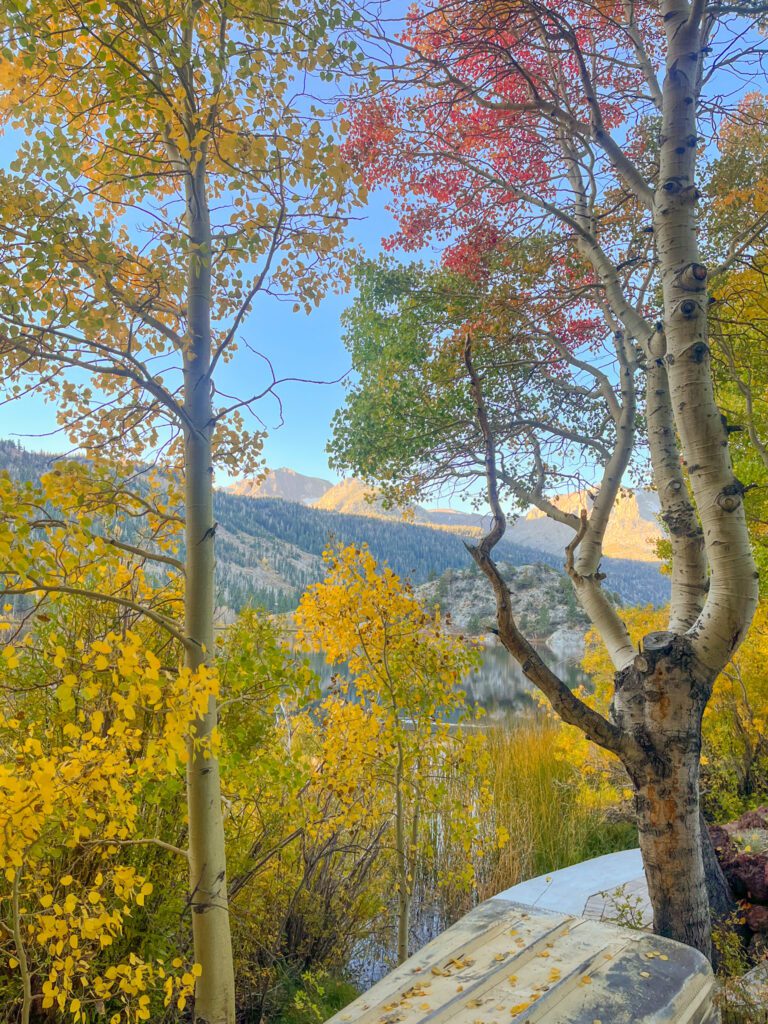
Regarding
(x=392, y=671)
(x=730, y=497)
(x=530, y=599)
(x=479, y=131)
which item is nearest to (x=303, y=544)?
(x=530, y=599)

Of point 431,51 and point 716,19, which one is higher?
point 431,51

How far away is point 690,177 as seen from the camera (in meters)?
2.42

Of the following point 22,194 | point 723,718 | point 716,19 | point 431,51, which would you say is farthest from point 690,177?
point 723,718

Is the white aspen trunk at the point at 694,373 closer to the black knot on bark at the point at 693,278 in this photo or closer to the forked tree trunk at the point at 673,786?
the black knot on bark at the point at 693,278

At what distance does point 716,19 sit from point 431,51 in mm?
1393

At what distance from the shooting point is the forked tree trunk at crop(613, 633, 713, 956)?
7.34ft

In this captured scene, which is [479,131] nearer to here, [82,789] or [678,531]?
[678,531]

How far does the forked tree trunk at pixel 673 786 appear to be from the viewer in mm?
2238

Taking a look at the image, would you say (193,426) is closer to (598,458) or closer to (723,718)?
(598,458)

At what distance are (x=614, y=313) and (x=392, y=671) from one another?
2223 millimetres

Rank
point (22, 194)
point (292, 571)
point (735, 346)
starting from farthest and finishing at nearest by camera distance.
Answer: point (292, 571) → point (735, 346) → point (22, 194)

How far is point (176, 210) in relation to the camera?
2.00m

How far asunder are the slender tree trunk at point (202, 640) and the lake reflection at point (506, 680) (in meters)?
8.67

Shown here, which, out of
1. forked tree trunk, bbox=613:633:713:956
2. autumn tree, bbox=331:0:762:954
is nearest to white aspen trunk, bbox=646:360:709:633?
autumn tree, bbox=331:0:762:954
